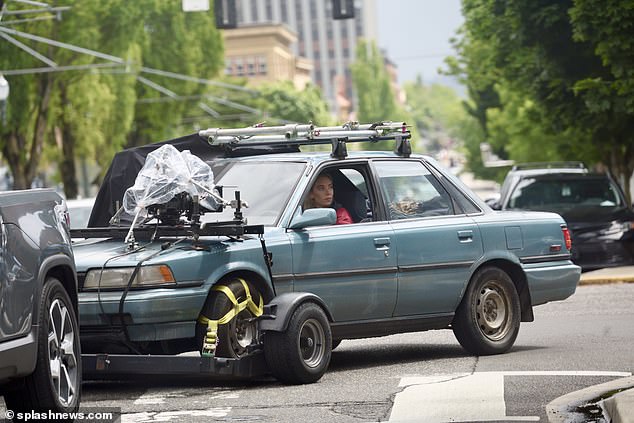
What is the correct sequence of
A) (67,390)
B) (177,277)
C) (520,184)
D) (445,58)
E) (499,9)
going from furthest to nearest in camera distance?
(445,58)
(499,9)
(520,184)
(177,277)
(67,390)

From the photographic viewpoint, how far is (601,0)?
25.8 meters

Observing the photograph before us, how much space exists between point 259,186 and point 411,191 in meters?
1.43

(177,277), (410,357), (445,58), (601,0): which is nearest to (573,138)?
(445,58)

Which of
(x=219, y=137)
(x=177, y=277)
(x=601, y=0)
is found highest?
(x=601, y=0)

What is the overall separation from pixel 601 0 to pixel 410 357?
14.3 m

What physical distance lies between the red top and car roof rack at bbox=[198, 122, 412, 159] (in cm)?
42

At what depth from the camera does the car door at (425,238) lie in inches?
477

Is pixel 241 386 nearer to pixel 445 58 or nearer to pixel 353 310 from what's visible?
pixel 353 310

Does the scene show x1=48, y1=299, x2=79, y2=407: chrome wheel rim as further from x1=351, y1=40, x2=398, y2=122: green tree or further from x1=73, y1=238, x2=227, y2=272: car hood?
Answer: x1=351, y1=40, x2=398, y2=122: green tree

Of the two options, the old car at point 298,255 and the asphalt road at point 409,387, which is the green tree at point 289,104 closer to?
the asphalt road at point 409,387

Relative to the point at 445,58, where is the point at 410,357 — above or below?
below

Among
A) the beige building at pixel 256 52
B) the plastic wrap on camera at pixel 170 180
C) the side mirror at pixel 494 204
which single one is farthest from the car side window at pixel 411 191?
the beige building at pixel 256 52

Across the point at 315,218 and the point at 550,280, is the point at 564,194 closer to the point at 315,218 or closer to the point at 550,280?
the point at 550,280

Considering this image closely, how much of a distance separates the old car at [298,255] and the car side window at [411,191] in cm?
1
